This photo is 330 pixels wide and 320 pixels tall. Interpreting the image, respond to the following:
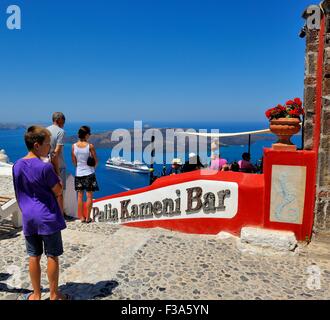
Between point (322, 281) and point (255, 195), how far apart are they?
171cm

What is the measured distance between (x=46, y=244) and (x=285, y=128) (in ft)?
12.9

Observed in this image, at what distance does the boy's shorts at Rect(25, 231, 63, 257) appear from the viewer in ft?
9.66

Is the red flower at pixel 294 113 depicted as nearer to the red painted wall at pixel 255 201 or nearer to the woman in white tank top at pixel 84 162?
the red painted wall at pixel 255 201

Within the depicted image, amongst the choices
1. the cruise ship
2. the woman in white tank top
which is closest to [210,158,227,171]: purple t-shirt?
the woman in white tank top

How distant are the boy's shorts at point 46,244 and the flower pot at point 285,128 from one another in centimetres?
378

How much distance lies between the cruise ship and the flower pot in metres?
84.6

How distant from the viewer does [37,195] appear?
9.43 ft

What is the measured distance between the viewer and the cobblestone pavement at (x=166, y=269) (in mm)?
3596

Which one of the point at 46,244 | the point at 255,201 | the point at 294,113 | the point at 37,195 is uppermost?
the point at 294,113

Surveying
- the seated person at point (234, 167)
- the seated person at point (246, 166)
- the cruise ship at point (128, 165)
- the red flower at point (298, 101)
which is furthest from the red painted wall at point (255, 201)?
the cruise ship at point (128, 165)

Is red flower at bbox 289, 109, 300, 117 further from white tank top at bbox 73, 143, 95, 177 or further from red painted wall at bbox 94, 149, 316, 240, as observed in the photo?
white tank top at bbox 73, 143, 95, 177

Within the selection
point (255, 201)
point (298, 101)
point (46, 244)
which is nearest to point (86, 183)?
point (46, 244)

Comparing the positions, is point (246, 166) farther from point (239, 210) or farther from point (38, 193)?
point (38, 193)

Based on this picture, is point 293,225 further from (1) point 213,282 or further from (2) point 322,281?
(1) point 213,282
